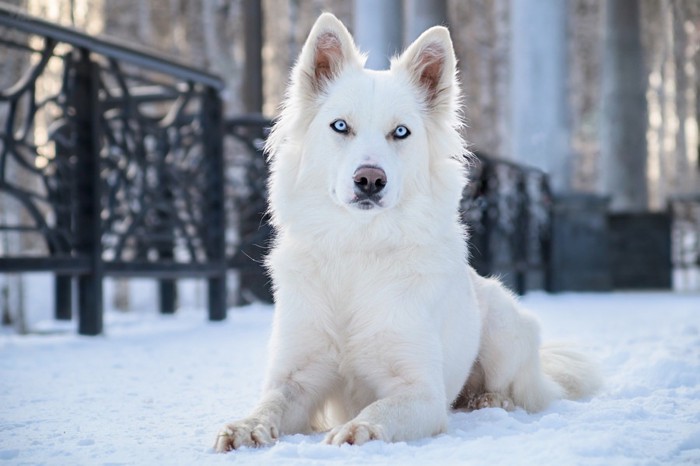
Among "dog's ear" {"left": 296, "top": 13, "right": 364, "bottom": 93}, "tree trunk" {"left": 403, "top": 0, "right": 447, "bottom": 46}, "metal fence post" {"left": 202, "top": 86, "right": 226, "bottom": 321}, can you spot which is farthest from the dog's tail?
"tree trunk" {"left": 403, "top": 0, "right": 447, "bottom": 46}

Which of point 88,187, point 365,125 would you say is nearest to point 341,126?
point 365,125

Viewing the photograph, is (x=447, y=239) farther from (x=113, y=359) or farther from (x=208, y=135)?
(x=208, y=135)

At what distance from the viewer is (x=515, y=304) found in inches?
145

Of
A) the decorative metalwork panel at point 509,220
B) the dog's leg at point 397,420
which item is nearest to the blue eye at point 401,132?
the dog's leg at point 397,420

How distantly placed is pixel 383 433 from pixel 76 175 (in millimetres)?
4084

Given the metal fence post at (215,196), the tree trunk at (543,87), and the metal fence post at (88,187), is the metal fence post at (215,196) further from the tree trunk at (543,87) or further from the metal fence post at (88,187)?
the tree trunk at (543,87)

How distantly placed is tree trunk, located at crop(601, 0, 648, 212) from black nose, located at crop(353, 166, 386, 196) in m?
14.0

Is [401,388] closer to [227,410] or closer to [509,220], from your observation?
[227,410]

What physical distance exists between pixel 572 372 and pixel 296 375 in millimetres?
1459

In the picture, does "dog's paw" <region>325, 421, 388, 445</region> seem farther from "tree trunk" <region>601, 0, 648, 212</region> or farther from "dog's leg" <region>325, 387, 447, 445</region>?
"tree trunk" <region>601, 0, 648, 212</region>

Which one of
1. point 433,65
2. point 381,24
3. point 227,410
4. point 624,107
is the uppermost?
point 381,24

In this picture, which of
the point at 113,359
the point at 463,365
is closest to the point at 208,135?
the point at 113,359

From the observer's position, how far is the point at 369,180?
286cm

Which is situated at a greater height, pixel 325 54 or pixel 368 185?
pixel 325 54
